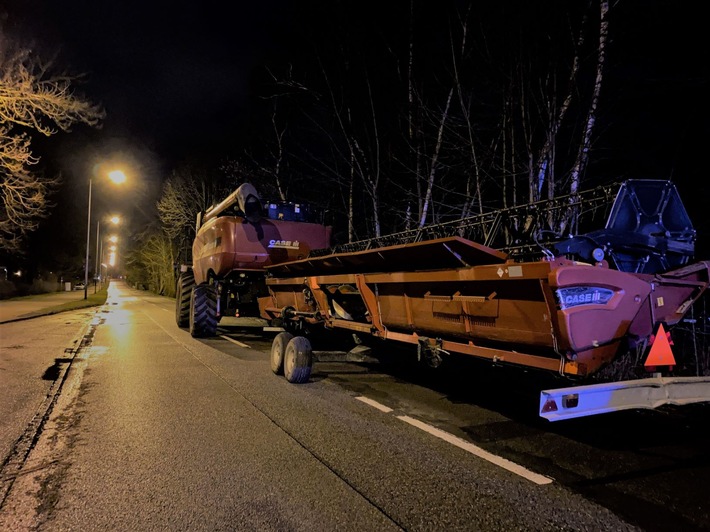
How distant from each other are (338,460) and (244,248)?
8.05 meters

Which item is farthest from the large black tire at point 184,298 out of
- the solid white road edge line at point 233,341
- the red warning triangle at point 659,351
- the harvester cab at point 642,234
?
the red warning triangle at point 659,351

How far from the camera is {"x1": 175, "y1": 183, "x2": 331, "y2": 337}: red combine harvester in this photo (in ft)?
37.5

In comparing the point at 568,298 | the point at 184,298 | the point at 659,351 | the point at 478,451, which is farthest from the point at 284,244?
the point at 659,351

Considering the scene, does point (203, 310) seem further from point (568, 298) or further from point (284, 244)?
point (568, 298)

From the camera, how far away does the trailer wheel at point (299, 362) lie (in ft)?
22.8

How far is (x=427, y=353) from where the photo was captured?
547cm

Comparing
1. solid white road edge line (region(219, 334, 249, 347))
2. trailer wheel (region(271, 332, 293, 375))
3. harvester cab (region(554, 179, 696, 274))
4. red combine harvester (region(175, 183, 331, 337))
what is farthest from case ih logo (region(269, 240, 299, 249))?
harvester cab (region(554, 179, 696, 274))

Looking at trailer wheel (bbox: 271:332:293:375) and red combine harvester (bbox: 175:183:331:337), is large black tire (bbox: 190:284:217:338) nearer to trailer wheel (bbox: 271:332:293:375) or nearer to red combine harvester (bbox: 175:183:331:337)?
red combine harvester (bbox: 175:183:331:337)

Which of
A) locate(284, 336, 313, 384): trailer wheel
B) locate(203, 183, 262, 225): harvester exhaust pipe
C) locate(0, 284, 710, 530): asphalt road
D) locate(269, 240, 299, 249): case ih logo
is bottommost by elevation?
locate(0, 284, 710, 530): asphalt road

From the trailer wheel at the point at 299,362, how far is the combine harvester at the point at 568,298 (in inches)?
44.3

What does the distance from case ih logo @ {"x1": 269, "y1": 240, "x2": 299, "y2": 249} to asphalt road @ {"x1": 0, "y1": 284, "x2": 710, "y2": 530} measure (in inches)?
196

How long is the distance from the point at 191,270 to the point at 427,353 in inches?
466

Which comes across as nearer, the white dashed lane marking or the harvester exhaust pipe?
the white dashed lane marking

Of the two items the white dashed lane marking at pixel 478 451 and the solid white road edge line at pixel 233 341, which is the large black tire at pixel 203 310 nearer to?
the solid white road edge line at pixel 233 341
